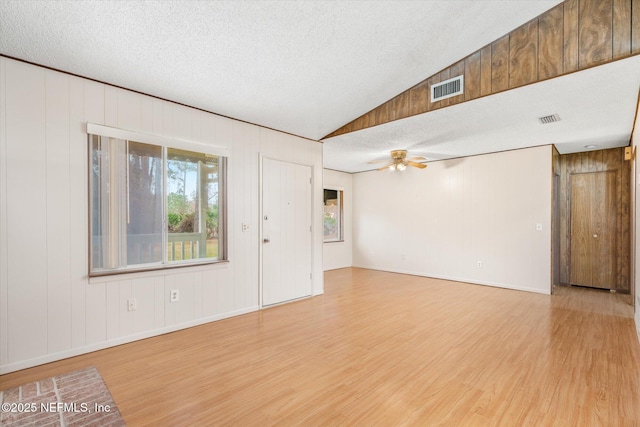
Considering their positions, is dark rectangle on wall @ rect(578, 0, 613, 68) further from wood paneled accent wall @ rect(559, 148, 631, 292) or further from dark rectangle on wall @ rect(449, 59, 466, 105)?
wood paneled accent wall @ rect(559, 148, 631, 292)

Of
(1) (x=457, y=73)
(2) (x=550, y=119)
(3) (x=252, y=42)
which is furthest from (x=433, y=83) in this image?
(3) (x=252, y=42)

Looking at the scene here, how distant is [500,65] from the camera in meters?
3.01

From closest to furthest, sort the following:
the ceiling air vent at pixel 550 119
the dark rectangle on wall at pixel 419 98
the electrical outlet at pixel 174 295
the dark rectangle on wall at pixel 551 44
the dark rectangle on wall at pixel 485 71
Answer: the dark rectangle on wall at pixel 551 44
the dark rectangle on wall at pixel 485 71
the electrical outlet at pixel 174 295
the dark rectangle on wall at pixel 419 98
the ceiling air vent at pixel 550 119

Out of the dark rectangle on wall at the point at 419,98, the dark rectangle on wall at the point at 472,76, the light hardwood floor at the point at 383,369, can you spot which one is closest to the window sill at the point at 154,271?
the light hardwood floor at the point at 383,369

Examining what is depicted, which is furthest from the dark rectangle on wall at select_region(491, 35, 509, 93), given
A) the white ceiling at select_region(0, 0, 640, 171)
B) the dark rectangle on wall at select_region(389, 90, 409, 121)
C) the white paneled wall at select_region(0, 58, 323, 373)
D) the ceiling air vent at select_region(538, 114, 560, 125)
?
the white paneled wall at select_region(0, 58, 323, 373)

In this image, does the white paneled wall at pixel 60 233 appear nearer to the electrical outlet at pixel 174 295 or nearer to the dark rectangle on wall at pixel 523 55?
the electrical outlet at pixel 174 295

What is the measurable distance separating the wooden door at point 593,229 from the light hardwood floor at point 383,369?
1.52 m

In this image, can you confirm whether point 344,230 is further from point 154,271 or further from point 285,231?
point 154,271

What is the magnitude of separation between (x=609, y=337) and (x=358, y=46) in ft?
12.9

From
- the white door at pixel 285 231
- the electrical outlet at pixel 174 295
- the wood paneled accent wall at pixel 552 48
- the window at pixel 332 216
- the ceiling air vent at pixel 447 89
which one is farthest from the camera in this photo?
the window at pixel 332 216

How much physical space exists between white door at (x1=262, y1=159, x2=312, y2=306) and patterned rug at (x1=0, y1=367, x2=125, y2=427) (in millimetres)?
2222

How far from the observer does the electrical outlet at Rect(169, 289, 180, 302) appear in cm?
339

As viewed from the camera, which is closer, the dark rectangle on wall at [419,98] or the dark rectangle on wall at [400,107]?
the dark rectangle on wall at [419,98]

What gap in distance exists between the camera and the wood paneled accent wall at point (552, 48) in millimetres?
2387
